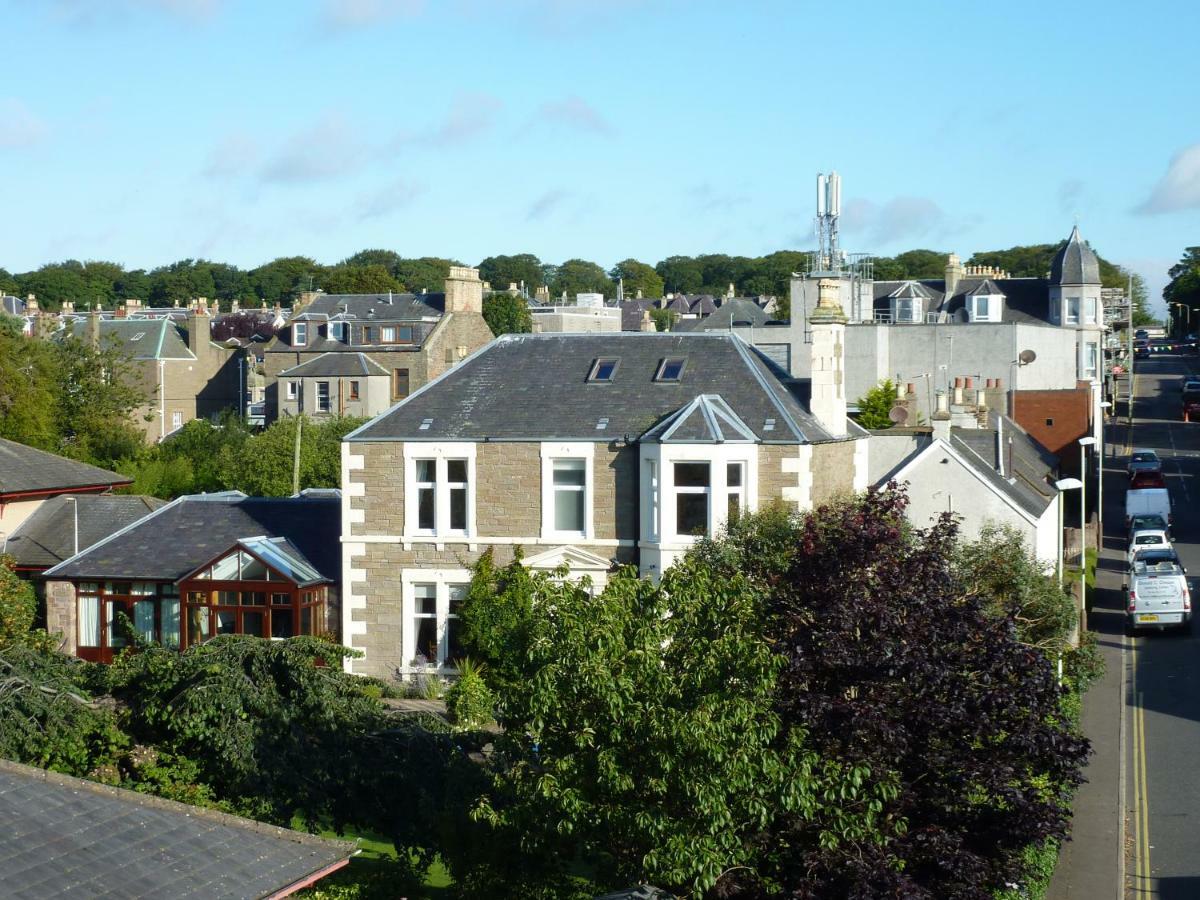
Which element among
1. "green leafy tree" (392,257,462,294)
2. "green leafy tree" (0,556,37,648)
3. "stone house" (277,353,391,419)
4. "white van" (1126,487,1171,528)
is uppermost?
"green leafy tree" (392,257,462,294)

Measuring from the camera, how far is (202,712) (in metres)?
18.9

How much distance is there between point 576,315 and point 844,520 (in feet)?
276

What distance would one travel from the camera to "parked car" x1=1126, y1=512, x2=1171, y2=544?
50.8m

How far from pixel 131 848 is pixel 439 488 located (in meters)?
19.7

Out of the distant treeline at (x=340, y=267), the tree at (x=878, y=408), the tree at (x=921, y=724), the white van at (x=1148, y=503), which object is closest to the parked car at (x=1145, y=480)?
the white van at (x=1148, y=503)

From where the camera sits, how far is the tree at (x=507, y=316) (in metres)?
97.1

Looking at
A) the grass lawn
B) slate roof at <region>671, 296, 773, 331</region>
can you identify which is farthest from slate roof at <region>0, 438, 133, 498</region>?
slate roof at <region>671, 296, 773, 331</region>

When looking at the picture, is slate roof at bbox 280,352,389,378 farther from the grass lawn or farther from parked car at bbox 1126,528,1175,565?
the grass lawn

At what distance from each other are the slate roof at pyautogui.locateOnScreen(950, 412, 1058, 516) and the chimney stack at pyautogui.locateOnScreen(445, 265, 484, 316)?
887 inches

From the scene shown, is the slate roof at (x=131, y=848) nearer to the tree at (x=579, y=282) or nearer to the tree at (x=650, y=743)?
the tree at (x=650, y=743)

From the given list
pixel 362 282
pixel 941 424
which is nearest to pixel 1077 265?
pixel 941 424

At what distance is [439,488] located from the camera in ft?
102

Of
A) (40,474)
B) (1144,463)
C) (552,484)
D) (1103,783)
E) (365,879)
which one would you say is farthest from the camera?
(1144,463)

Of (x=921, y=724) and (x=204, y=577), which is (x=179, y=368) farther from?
(x=921, y=724)
